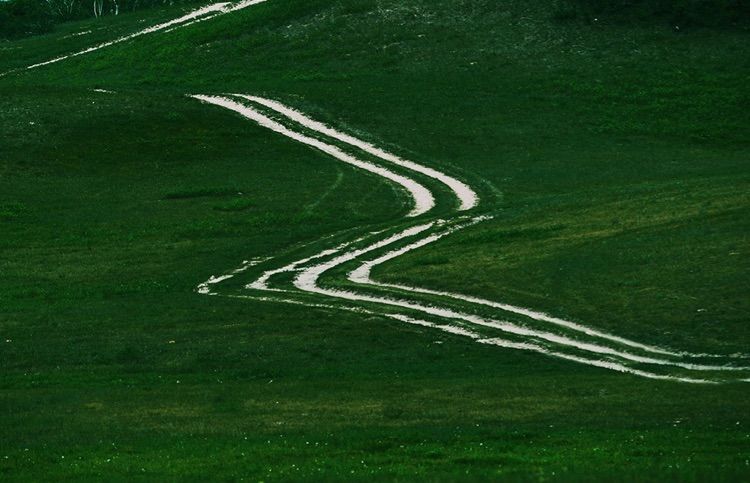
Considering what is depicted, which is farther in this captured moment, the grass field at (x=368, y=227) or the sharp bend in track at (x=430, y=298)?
the sharp bend in track at (x=430, y=298)

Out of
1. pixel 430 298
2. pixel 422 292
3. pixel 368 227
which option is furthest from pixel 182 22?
pixel 430 298

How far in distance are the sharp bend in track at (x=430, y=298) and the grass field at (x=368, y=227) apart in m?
0.81

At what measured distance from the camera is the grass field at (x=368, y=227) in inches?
983

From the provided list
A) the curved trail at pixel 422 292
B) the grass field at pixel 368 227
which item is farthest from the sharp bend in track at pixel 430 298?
the grass field at pixel 368 227

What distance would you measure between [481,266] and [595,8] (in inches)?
2111

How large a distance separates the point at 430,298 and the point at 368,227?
1411 cm

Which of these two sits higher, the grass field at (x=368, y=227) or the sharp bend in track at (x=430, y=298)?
the grass field at (x=368, y=227)

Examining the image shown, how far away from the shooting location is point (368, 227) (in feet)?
181

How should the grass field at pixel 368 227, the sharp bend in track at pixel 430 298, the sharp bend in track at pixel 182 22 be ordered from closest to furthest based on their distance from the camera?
1. the grass field at pixel 368 227
2. the sharp bend in track at pixel 430 298
3. the sharp bend in track at pixel 182 22

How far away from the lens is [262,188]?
210ft

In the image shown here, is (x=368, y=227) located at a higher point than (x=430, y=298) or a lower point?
higher

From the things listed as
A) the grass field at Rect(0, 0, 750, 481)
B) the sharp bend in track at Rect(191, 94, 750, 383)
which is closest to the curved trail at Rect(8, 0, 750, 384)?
the sharp bend in track at Rect(191, 94, 750, 383)

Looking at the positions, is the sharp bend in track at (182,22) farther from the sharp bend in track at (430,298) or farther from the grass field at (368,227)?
the sharp bend in track at (430,298)

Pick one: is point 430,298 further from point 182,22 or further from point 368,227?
point 182,22
